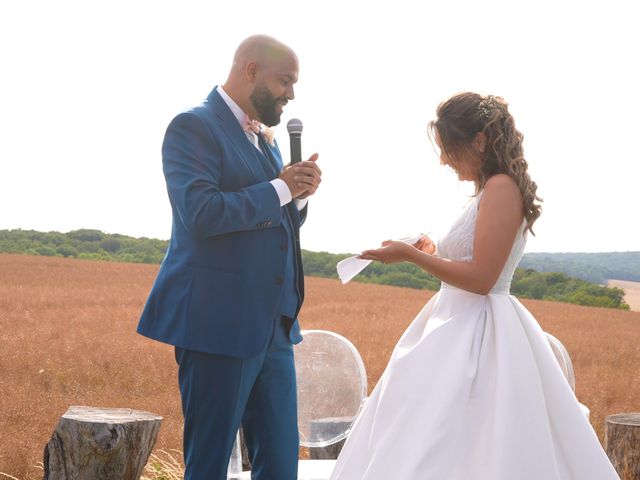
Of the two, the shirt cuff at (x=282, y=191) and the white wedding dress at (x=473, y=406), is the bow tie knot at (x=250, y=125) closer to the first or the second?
the shirt cuff at (x=282, y=191)

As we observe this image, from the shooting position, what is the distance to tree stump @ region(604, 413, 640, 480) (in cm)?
479

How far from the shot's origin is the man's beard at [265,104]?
3.11 m

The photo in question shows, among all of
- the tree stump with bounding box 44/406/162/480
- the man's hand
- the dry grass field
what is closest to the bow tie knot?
the man's hand

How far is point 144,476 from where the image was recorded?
521 cm

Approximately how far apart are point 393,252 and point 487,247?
0.34m

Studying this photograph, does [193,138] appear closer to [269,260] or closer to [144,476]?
[269,260]

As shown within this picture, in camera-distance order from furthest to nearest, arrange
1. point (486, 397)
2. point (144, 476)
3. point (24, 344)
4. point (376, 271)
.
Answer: point (376, 271) → point (24, 344) → point (144, 476) → point (486, 397)

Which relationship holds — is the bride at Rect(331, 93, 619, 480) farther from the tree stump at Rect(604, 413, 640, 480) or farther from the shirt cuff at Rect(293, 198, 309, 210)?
the tree stump at Rect(604, 413, 640, 480)

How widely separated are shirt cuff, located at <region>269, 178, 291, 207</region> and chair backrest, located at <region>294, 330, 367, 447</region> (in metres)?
1.80

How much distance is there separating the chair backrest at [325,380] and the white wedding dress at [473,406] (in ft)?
5.09

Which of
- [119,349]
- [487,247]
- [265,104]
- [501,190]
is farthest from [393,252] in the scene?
[119,349]

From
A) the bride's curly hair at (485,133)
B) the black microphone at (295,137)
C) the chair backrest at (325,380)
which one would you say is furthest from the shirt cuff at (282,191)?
the chair backrest at (325,380)

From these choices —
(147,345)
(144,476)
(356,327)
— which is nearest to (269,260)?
(144,476)

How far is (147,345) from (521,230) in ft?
32.7
